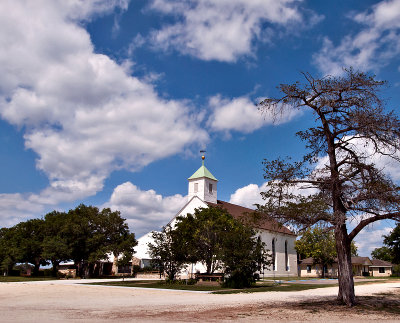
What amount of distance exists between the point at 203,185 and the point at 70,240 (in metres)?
22.0

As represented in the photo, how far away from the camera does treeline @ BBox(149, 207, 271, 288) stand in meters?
27.2

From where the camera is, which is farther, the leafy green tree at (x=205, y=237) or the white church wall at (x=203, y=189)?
the white church wall at (x=203, y=189)

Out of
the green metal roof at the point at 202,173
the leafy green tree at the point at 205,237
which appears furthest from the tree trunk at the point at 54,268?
the green metal roof at the point at 202,173

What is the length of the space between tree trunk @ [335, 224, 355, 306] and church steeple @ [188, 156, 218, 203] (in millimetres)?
43399

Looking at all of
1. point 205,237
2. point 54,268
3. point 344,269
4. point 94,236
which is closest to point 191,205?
point 94,236

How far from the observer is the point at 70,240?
44406 millimetres

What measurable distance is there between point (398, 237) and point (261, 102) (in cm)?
2029

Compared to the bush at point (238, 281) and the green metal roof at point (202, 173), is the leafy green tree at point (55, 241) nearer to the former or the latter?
the green metal roof at point (202, 173)

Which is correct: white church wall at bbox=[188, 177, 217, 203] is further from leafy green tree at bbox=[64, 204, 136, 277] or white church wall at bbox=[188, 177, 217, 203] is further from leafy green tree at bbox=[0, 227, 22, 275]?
leafy green tree at bbox=[0, 227, 22, 275]

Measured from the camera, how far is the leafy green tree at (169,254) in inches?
1242

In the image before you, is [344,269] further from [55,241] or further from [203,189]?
[203,189]

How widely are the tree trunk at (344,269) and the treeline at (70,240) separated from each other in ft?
102

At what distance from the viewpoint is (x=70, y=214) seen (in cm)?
4897

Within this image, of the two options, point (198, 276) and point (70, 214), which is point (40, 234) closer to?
point (70, 214)
